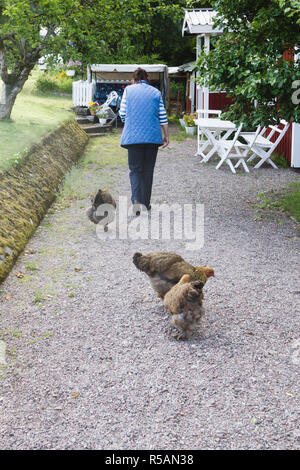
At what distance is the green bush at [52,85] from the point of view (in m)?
28.8

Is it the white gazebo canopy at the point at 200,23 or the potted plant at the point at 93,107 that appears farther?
the potted plant at the point at 93,107

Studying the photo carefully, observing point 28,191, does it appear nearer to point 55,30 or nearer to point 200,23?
point 55,30

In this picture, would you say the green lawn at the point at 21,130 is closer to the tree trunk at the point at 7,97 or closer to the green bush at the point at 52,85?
the tree trunk at the point at 7,97

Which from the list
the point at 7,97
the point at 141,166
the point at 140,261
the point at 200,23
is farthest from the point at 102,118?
the point at 140,261

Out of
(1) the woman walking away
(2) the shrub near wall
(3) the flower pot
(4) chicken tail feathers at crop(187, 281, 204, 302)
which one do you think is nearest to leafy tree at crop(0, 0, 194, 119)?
(2) the shrub near wall

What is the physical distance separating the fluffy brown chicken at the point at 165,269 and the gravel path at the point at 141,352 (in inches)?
14.3

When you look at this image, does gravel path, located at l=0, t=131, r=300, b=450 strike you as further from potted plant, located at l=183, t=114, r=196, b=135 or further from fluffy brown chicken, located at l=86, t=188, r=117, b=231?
potted plant, located at l=183, t=114, r=196, b=135

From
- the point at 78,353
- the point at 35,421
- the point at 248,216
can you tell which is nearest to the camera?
the point at 35,421

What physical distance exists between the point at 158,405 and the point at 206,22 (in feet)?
52.0

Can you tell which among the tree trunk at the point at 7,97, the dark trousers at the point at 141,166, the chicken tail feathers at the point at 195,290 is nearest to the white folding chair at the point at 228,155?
the dark trousers at the point at 141,166

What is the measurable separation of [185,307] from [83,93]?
1935 cm
